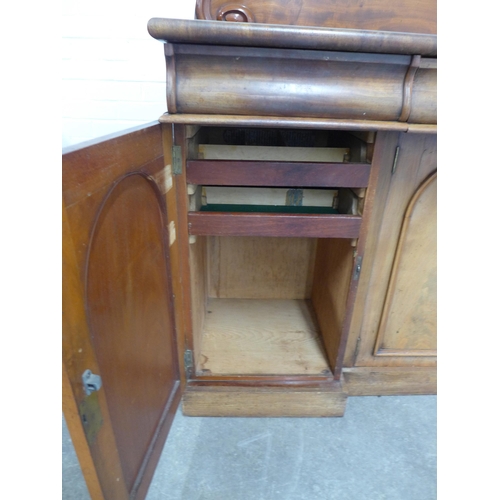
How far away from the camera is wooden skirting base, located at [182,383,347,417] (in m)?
1.12

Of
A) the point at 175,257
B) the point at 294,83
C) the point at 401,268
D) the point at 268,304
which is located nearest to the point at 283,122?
the point at 294,83

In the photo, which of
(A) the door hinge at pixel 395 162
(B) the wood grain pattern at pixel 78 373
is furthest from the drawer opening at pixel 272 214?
(B) the wood grain pattern at pixel 78 373

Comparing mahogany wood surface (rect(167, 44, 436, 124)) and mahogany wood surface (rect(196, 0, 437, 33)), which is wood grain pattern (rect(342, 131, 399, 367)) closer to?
mahogany wood surface (rect(167, 44, 436, 124))

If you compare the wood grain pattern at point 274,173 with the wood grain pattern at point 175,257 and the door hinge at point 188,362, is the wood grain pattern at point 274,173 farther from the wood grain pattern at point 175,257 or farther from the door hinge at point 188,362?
the door hinge at point 188,362

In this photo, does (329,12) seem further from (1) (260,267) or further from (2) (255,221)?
(1) (260,267)

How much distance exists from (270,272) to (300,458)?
782 millimetres

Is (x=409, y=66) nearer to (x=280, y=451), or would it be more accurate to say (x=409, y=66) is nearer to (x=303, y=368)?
(x=303, y=368)

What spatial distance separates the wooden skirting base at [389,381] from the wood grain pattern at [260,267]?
495mm

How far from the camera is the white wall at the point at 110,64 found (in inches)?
50.4

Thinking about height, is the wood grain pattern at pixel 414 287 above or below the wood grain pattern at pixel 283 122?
below

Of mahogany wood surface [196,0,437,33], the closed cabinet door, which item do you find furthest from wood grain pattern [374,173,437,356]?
mahogany wood surface [196,0,437,33]

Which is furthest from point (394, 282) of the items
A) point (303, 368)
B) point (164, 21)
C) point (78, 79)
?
point (78, 79)

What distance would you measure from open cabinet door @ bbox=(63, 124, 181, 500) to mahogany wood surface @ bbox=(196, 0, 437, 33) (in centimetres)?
48

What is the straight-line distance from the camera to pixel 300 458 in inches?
40.3
